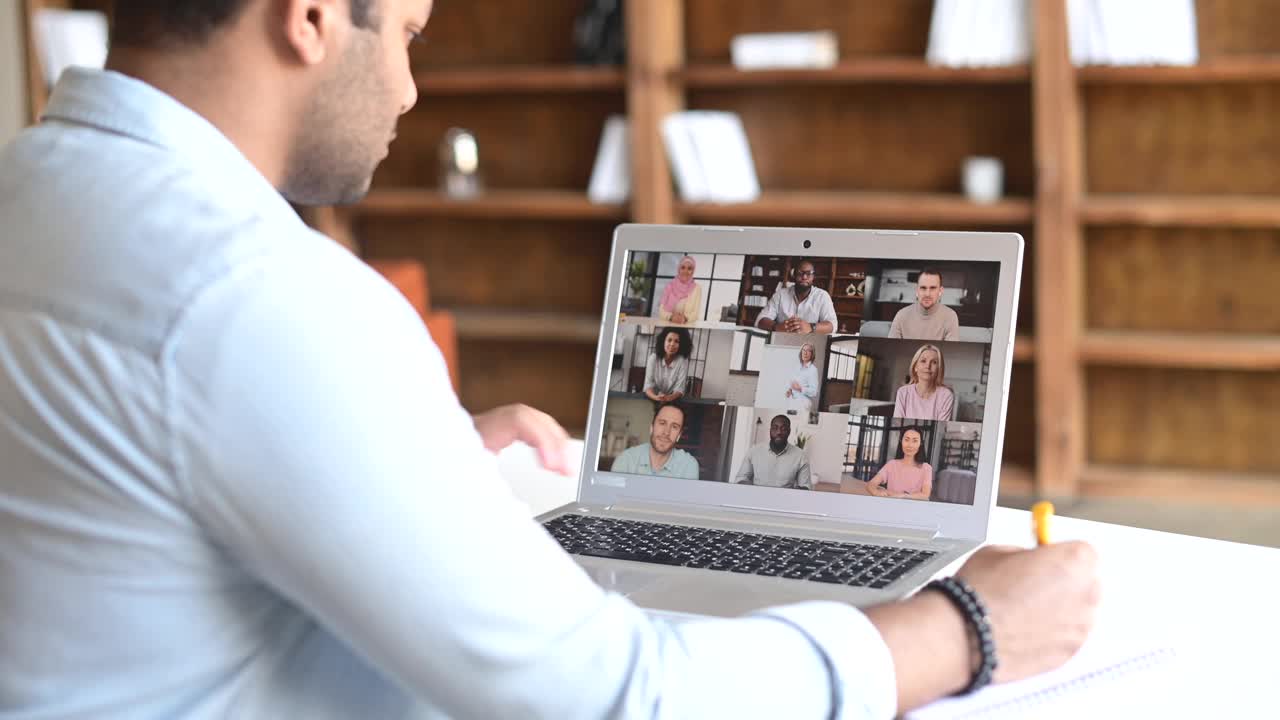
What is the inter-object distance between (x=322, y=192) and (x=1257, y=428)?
10.8ft

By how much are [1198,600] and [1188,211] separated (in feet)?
8.51

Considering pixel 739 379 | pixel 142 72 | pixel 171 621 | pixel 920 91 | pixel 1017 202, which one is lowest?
pixel 171 621

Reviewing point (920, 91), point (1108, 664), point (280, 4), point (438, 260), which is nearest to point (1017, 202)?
point (920, 91)

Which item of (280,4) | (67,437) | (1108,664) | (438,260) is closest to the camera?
(67,437)

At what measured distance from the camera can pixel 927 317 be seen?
1.22m

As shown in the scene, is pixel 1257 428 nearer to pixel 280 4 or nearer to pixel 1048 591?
pixel 1048 591

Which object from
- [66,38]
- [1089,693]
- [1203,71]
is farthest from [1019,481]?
[66,38]

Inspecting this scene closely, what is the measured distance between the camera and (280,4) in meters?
0.78

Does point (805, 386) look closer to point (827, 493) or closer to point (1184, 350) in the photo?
point (827, 493)

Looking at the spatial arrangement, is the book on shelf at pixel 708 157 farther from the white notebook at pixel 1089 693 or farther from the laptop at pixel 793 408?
the white notebook at pixel 1089 693

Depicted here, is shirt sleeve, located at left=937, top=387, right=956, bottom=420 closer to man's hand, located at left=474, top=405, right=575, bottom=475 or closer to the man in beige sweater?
the man in beige sweater

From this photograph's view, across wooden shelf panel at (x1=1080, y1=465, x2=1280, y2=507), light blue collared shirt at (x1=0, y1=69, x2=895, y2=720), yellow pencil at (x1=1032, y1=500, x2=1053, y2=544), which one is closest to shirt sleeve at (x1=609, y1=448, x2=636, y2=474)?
yellow pencil at (x1=1032, y1=500, x2=1053, y2=544)

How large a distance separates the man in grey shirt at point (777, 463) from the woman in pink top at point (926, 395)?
104mm

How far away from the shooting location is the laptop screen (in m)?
1.19
